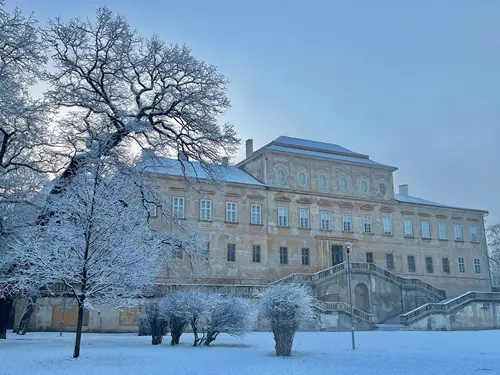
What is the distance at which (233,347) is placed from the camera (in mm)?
19812

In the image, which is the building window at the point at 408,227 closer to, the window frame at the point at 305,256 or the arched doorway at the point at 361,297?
the arched doorway at the point at 361,297

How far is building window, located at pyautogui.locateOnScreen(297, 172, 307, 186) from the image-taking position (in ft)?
138

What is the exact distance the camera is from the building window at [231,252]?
3750 cm

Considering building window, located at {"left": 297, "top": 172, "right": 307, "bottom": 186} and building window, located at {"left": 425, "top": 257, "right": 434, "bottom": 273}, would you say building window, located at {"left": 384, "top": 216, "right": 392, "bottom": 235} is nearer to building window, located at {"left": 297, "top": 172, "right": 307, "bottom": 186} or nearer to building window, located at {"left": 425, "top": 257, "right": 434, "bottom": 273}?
building window, located at {"left": 425, "top": 257, "right": 434, "bottom": 273}

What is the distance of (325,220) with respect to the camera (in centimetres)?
4209

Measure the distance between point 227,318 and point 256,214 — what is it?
755 inches

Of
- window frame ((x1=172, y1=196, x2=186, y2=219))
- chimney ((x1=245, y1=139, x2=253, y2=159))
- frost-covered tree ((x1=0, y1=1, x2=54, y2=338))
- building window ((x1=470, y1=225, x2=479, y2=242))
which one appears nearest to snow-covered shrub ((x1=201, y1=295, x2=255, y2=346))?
frost-covered tree ((x1=0, y1=1, x2=54, y2=338))

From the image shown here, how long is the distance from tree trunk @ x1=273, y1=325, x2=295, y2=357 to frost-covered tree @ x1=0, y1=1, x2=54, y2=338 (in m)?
9.16

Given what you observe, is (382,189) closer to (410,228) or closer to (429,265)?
(410,228)

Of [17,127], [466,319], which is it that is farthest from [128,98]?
[466,319]

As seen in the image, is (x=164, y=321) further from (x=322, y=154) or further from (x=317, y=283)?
(x=322, y=154)

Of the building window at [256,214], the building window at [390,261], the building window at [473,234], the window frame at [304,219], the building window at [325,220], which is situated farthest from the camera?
the building window at [473,234]

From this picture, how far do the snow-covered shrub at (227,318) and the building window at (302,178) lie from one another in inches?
869

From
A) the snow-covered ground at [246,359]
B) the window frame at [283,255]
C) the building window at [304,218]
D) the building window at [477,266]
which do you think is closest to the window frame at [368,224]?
the building window at [304,218]
